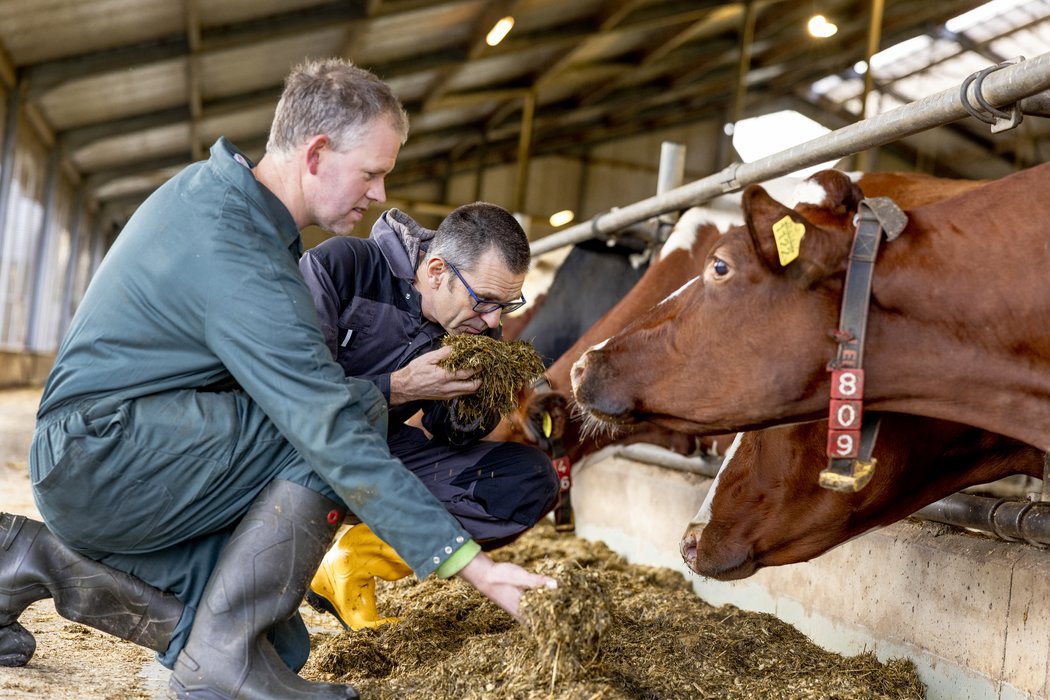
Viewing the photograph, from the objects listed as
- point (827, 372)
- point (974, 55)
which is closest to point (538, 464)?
Result: point (827, 372)

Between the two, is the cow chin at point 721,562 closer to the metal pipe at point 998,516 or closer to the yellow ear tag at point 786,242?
the metal pipe at point 998,516

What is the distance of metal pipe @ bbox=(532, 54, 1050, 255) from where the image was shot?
2.55 metres

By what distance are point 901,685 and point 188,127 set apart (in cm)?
1436

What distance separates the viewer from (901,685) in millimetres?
3010

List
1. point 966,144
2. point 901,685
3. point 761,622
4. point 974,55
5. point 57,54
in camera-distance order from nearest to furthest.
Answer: point 901,685, point 761,622, point 57,54, point 974,55, point 966,144

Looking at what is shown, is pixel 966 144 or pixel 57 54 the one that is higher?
pixel 966 144

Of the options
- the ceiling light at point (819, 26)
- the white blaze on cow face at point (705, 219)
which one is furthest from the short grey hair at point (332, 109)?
the ceiling light at point (819, 26)

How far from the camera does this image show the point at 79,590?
2494mm

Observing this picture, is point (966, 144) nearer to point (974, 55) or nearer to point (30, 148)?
point (974, 55)

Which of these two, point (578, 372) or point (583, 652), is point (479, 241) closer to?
point (578, 372)

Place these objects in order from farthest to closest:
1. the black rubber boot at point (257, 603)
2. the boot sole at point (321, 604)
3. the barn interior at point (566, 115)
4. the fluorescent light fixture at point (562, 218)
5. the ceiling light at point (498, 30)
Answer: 1. the fluorescent light fixture at point (562, 218)
2. the ceiling light at point (498, 30)
3. the barn interior at point (566, 115)
4. the boot sole at point (321, 604)
5. the black rubber boot at point (257, 603)

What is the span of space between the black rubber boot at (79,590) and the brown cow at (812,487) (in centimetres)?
148

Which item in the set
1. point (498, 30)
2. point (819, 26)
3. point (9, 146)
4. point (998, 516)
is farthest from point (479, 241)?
point (819, 26)

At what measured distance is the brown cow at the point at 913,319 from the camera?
2.30 metres
